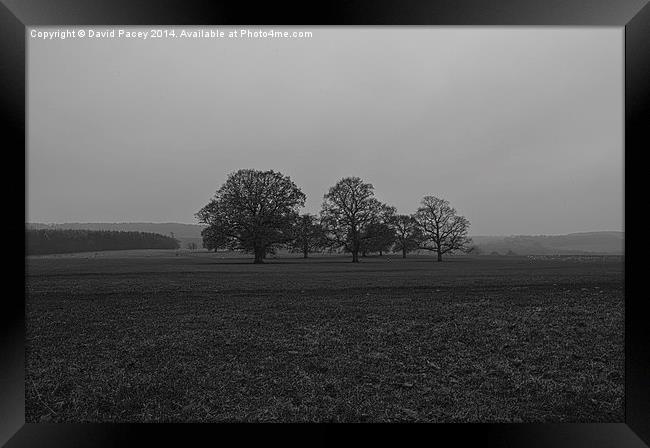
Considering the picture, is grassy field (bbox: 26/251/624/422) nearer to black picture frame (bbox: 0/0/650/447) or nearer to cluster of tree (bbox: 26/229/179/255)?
black picture frame (bbox: 0/0/650/447)

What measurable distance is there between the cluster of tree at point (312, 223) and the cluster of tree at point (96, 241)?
5.56 feet

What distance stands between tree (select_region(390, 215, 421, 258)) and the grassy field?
1.22 meters

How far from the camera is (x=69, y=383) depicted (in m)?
3.80

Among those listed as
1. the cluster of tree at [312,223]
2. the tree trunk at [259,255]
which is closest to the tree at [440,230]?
the cluster of tree at [312,223]

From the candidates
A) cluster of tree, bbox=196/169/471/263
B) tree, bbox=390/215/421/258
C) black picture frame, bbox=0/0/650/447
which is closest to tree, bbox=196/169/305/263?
cluster of tree, bbox=196/169/471/263

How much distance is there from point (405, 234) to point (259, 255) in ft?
14.8

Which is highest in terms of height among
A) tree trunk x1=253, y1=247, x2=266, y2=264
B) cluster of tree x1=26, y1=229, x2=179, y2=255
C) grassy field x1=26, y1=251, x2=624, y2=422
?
cluster of tree x1=26, y1=229, x2=179, y2=255

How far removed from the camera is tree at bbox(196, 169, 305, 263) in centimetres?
754

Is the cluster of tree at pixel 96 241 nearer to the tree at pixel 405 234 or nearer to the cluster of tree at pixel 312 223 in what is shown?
the cluster of tree at pixel 312 223

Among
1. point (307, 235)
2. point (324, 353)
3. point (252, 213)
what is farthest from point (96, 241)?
point (324, 353)

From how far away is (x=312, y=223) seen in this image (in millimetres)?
8336
